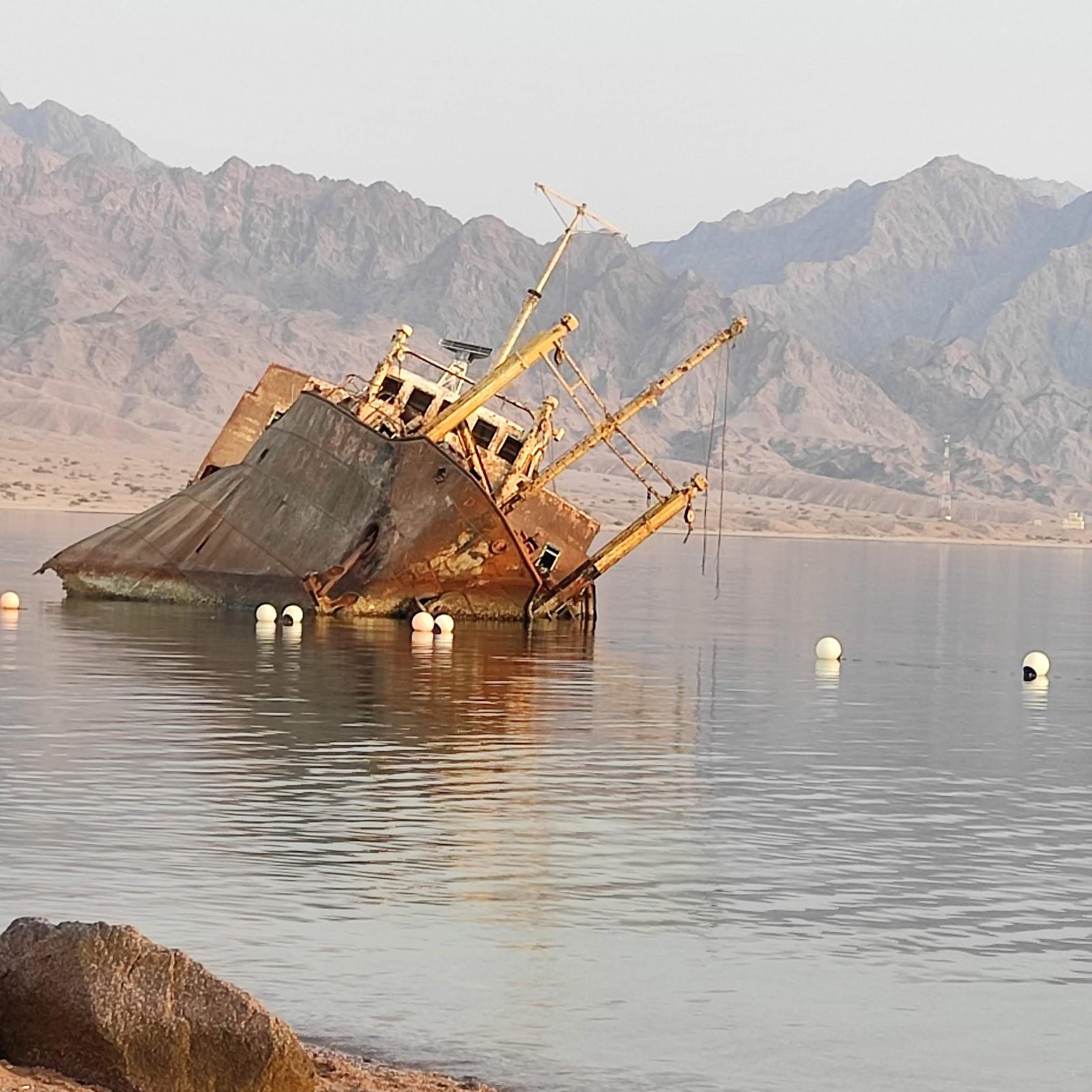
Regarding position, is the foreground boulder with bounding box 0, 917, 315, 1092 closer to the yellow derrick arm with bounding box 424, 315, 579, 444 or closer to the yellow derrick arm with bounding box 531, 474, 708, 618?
the yellow derrick arm with bounding box 424, 315, 579, 444

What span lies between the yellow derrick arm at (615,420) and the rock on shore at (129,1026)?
124ft

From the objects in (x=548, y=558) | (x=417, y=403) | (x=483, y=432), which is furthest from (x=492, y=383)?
(x=548, y=558)

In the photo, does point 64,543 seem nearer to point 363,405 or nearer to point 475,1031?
point 363,405

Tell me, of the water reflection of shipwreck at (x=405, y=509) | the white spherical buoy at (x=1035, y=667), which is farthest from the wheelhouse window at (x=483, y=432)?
the white spherical buoy at (x=1035, y=667)

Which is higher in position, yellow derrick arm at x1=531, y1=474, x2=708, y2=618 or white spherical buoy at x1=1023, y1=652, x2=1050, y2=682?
yellow derrick arm at x1=531, y1=474, x2=708, y2=618

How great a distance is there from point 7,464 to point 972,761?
536ft

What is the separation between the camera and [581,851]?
21906 mm

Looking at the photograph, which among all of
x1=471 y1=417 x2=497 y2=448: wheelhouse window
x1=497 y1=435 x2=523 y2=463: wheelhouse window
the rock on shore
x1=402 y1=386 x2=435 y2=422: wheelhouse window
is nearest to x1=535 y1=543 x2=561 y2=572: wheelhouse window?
x1=497 y1=435 x2=523 y2=463: wheelhouse window

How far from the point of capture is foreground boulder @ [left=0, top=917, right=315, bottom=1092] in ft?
38.3

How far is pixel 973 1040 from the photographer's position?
1523cm

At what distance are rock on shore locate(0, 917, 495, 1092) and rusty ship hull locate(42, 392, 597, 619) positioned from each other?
3592 centimetres

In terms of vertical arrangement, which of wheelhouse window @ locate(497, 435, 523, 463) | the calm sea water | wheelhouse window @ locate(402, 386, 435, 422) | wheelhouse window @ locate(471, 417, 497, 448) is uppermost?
wheelhouse window @ locate(402, 386, 435, 422)

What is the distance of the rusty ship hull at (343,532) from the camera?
4853 centimetres

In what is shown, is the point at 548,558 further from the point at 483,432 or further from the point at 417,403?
the point at 417,403
